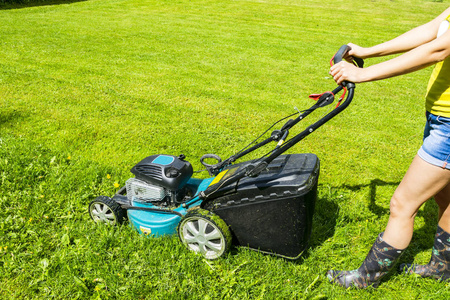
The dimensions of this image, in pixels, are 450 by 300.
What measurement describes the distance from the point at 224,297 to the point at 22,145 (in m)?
2.73

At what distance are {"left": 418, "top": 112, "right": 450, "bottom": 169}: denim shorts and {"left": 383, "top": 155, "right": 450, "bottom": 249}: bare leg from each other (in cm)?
3

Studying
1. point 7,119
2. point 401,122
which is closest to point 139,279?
point 7,119

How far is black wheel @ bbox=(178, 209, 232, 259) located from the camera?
7.29 feet

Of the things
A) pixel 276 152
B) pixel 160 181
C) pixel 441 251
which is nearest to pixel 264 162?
pixel 276 152

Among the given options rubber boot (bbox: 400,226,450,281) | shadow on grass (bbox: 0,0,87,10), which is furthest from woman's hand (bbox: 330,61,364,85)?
shadow on grass (bbox: 0,0,87,10)

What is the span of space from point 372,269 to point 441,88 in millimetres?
1095

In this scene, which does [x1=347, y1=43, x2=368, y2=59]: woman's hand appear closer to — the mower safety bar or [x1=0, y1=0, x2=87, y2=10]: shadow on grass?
the mower safety bar

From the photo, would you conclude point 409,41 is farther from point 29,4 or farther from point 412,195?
point 29,4

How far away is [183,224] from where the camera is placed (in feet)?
7.72

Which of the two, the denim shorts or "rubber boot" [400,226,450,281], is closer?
the denim shorts

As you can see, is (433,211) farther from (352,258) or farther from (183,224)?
(183,224)

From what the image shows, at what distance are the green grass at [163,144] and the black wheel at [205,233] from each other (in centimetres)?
8

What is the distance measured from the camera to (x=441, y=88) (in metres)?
1.72

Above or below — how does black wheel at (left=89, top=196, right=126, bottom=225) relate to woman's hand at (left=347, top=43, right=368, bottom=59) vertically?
below
